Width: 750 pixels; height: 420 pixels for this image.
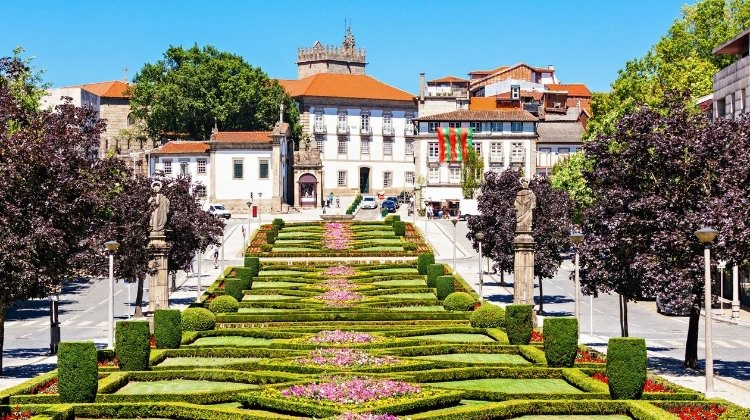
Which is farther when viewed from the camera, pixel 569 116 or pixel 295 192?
pixel 569 116

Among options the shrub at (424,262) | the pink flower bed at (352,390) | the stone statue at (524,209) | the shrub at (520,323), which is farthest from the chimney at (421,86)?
the pink flower bed at (352,390)

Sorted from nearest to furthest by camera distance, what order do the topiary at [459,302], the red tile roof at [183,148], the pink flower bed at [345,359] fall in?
the pink flower bed at [345,359]
the topiary at [459,302]
the red tile roof at [183,148]

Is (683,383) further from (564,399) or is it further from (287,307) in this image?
(287,307)

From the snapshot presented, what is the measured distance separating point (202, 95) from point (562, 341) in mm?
92951

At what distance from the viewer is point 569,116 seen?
14050cm

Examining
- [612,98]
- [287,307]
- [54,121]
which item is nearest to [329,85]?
[612,98]

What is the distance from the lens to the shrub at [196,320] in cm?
4547

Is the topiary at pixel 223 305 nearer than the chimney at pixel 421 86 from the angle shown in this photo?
Yes

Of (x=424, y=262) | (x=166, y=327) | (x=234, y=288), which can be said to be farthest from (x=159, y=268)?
(x=424, y=262)

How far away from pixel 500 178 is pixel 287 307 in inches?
678

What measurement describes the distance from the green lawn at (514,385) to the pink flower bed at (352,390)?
2.36 m

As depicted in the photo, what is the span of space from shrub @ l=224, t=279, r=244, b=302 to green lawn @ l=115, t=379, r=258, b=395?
2407 centimetres

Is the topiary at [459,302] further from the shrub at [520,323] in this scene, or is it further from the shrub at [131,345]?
the shrub at [131,345]

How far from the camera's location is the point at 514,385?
3356 centimetres
